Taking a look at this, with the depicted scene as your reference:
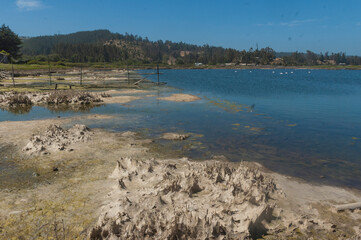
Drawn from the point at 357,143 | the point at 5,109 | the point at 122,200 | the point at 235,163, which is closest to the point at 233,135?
the point at 235,163

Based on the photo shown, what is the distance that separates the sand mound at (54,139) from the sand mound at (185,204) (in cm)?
503

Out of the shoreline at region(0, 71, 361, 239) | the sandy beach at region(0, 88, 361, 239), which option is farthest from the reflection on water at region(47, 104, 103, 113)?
the sandy beach at region(0, 88, 361, 239)

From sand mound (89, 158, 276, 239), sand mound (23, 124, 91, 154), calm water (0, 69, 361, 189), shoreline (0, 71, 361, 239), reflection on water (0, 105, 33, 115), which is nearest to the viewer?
sand mound (89, 158, 276, 239)

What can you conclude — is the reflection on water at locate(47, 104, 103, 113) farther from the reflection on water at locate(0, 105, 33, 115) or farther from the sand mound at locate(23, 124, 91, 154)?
the sand mound at locate(23, 124, 91, 154)

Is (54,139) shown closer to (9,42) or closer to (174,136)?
(174,136)

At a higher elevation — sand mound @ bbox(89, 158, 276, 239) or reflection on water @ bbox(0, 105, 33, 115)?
reflection on water @ bbox(0, 105, 33, 115)

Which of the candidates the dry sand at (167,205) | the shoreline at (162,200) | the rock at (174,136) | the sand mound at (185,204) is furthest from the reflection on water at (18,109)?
the sand mound at (185,204)

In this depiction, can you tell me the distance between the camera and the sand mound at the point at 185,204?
635 cm

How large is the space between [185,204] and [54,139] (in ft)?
32.0

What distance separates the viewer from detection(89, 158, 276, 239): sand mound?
635cm

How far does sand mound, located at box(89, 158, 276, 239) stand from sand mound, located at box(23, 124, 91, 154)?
5.03 metres

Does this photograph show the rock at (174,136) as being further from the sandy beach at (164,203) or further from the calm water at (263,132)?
the sandy beach at (164,203)

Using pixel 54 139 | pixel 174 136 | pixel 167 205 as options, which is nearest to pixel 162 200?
pixel 167 205

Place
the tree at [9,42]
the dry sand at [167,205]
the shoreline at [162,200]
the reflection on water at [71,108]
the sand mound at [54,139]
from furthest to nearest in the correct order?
the tree at [9,42] < the reflection on water at [71,108] < the sand mound at [54,139] < the shoreline at [162,200] < the dry sand at [167,205]
